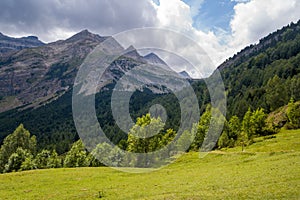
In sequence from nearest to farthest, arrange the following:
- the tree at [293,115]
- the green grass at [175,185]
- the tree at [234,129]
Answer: the green grass at [175,185] < the tree at [293,115] < the tree at [234,129]

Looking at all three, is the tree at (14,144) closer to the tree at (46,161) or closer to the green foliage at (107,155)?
the tree at (46,161)

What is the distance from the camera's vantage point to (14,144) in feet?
377

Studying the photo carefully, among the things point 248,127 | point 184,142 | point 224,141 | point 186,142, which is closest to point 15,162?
point 184,142

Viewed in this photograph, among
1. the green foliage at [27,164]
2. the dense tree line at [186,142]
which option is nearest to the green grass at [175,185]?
the dense tree line at [186,142]

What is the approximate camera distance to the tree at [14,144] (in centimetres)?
11087

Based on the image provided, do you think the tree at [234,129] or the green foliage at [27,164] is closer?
the green foliage at [27,164]

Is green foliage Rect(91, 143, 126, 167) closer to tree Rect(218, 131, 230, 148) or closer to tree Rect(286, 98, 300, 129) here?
tree Rect(218, 131, 230, 148)

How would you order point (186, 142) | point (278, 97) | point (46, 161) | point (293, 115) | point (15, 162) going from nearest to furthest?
1. point (293, 115)
2. point (15, 162)
3. point (186, 142)
4. point (46, 161)
5. point (278, 97)

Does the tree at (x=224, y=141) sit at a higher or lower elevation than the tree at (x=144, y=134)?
lower

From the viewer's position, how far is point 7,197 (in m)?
36.4

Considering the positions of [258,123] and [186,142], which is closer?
[186,142]

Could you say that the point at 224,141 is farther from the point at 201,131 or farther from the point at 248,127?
the point at 201,131

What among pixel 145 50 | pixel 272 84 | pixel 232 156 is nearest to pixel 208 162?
pixel 232 156

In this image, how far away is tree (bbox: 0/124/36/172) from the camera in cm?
11087
